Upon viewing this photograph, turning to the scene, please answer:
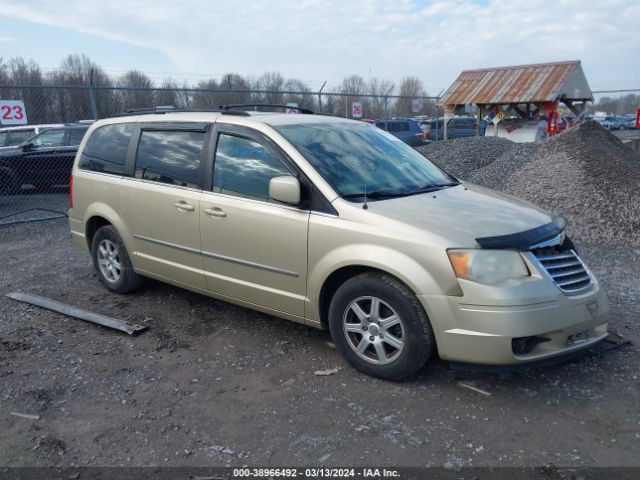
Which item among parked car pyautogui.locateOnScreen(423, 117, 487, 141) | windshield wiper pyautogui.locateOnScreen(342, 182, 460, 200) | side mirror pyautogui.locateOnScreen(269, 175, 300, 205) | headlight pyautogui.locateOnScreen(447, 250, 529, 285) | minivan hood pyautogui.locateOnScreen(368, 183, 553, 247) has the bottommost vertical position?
parked car pyautogui.locateOnScreen(423, 117, 487, 141)

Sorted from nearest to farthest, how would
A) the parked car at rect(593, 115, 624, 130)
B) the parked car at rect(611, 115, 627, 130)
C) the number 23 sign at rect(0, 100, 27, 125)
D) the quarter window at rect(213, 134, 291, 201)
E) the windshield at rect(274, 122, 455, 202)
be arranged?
the windshield at rect(274, 122, 455, 202), the quarter window at rect(213, 134, 291, 201), the number 23 sign at rect(0, 100, 27, 125), the parked car at rect(593, 115, 624, 130), the parked car at rect(611, 115, 627, 130)

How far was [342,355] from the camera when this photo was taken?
3922 millimetres

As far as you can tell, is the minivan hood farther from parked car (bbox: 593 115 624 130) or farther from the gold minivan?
parked car (bbox: 593 115 624 130)

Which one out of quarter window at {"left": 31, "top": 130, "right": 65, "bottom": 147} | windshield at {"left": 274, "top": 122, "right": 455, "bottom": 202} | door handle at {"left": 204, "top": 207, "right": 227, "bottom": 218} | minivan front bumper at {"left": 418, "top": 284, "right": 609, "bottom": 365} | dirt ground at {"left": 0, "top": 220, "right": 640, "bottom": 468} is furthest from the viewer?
quarter window at {"left": 31, "top": 130, "right": 65, "bottom": 147}

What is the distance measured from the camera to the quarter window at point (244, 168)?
13.5ft

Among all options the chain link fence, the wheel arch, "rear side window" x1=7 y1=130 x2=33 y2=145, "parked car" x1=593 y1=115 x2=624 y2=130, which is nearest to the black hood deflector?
the wheel arch

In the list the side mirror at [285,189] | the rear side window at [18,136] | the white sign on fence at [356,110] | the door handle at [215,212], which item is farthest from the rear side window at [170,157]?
the white sign on fence at [356,110]

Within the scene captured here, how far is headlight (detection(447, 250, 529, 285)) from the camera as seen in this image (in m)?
3.23

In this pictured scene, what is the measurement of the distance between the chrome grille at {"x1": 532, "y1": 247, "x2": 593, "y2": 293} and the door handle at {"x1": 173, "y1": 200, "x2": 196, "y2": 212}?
8.85ft

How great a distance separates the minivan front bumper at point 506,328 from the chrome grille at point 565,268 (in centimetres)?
10

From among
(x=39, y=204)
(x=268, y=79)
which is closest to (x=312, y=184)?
(x=39, y=204)

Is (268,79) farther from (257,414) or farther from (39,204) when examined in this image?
(257,414)

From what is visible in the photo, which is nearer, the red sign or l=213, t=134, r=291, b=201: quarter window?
l=213, t=134, r=291, b=201: quarter window

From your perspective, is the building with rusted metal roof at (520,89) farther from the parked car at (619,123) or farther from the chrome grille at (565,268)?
the parked car at (619,123)
